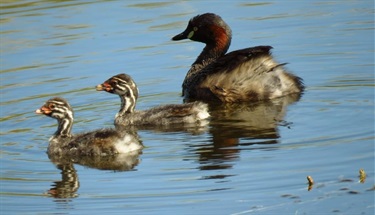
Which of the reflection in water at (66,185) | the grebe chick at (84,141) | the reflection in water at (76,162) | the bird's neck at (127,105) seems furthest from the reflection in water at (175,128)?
the reflection in water at (66,185)

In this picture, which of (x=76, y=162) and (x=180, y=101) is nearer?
(x=76, y=162)

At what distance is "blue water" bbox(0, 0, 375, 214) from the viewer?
358 inches

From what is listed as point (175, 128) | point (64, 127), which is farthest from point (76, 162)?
point (175, 128)

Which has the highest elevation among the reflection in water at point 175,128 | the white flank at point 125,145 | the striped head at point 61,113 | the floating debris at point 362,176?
the floating debris at point 362,176

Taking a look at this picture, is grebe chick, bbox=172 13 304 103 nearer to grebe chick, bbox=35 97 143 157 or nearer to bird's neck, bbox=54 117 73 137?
grebe chick, bbox=35 97 143 157

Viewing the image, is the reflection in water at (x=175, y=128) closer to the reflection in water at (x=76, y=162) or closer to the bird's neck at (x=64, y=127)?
the bird's neck at (x=64, y=127)

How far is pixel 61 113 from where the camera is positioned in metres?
11.5

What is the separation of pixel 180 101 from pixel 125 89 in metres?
1.23

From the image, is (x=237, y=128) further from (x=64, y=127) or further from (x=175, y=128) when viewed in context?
(x=64, y=127)

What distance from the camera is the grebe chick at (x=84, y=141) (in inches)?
431

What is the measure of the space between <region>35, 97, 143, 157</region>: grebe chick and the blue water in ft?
0.58

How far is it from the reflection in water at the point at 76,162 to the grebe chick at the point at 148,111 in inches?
48.7

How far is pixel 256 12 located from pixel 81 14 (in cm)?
302

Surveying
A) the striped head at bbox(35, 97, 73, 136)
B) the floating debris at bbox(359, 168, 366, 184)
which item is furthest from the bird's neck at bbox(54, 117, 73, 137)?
the floating debris at bbox(359, 168, 366, 184)
